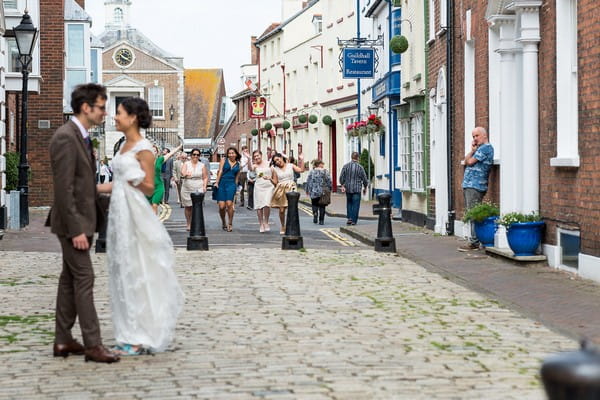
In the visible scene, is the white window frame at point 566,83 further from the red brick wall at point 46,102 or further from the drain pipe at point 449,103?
the red brick wall at point 46,102

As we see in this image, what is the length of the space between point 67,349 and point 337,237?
1522 cm

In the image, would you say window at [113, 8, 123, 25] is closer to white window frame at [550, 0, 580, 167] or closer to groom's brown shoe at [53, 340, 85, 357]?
white window frame at [550, 0, 580, 167]

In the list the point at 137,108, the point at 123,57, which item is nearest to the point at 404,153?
the point at 137,108

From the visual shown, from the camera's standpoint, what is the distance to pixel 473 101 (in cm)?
1941

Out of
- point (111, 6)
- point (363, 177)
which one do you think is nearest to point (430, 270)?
point (363, 177)

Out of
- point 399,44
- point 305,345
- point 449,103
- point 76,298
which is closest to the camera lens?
point 76,298

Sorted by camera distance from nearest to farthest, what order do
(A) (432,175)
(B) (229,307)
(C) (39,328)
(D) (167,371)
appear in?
(D) (167,371) < (C) (39,328) < (B) (229,307) < (A) (432,175)

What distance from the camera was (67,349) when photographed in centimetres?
770

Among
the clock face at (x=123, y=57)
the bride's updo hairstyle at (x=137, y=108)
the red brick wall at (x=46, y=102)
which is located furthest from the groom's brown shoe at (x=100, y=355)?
the clock face at (x=123, y=57)

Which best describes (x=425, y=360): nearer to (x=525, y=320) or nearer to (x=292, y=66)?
(x=525, y=320)

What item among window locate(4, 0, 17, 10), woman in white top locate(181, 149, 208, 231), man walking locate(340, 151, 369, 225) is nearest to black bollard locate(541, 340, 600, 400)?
woman in white top locate(181, 149, 208, 231)

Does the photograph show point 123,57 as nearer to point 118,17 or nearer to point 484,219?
point 118,17

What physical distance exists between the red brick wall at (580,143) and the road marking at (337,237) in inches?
264

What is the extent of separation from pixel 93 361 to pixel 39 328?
75.6 inches
